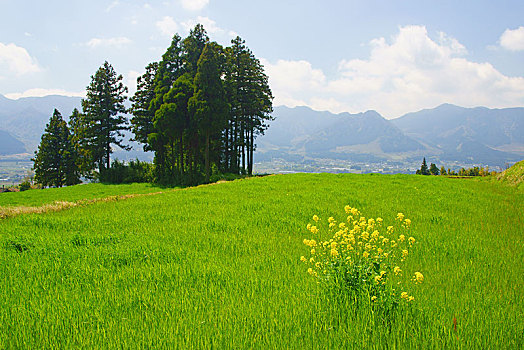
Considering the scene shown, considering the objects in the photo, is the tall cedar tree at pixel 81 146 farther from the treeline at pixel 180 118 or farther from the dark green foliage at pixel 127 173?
the dark green foliage at pixel 127 173

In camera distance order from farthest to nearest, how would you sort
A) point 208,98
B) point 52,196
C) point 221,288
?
1. point 208,98
2. point 52,196
3. point 221,288

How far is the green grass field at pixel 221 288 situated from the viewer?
3137 millimetres

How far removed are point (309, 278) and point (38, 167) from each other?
54.0m

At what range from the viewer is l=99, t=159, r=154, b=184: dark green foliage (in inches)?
1543

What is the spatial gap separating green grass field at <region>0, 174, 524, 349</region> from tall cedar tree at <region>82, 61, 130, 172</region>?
114ft

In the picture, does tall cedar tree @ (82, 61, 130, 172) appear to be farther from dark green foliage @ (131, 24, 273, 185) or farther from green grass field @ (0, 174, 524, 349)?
green grass field @ (0, 174, 524, 349)

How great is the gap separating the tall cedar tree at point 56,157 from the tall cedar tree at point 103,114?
27.6ft

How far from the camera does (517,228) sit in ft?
27.9

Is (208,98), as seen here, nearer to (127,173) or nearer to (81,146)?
(127,173)

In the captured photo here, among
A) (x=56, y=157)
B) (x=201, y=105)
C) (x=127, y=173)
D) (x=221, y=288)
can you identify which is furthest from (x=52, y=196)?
(x=221, y=288)

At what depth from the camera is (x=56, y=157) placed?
45.4 m

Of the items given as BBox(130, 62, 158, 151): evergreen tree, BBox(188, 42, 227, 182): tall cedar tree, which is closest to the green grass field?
BBox(188, 42, 227, 182): tall cedar tree

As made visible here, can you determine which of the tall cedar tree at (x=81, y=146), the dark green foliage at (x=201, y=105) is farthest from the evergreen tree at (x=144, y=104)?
the tall cedar tree at (x=81, y=146)

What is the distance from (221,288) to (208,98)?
1041 inches
